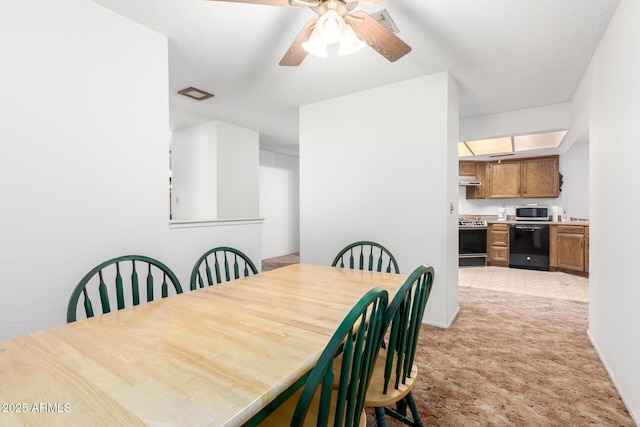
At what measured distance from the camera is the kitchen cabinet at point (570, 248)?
4691 mm

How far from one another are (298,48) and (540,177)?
5606 mm

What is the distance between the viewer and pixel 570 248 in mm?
4875

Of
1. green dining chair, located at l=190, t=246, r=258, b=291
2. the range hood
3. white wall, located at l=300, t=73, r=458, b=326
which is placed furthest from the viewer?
the range hood

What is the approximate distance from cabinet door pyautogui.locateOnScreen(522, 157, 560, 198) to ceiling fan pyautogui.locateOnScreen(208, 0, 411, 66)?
16.8 ft

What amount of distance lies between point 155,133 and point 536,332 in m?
3.46

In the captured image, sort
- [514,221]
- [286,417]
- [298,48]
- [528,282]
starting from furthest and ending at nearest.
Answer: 1. [514,221]
2. [528,282]
3. [298,48]
4. [286,417]

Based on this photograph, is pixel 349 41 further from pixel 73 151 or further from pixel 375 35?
pixel 73 151

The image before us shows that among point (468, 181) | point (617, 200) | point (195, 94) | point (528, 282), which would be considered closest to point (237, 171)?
point (195, 94)

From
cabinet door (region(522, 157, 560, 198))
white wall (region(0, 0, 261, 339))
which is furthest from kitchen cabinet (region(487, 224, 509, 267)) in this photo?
white wall (region(0, 0, 261, 339))

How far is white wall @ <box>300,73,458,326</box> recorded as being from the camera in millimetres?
2752

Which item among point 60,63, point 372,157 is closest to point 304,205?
point 372,157

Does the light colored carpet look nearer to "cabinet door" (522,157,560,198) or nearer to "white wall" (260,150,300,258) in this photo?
"cabinet door" (522,157,560,198)

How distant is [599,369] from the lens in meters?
2.06

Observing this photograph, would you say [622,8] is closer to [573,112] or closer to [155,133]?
[573,112]
